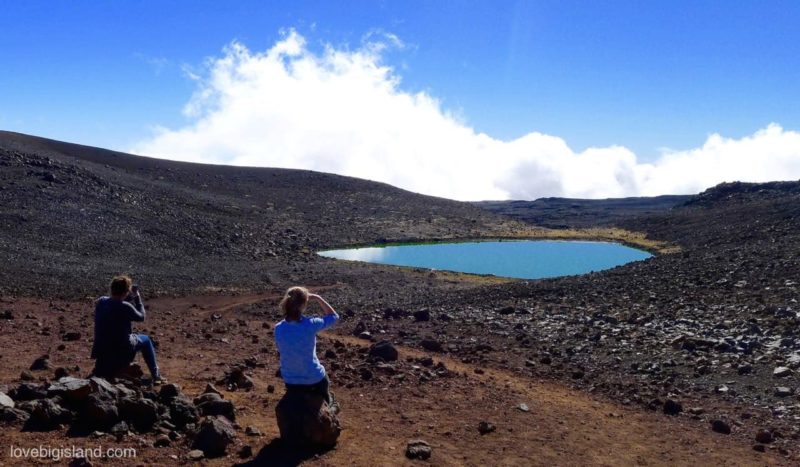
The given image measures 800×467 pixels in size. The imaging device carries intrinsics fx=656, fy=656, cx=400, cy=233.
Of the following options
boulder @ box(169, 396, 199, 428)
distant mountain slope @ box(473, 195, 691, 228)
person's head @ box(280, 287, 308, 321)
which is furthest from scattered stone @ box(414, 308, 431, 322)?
distant mountain slope @ box(473, 195, 691, 228)

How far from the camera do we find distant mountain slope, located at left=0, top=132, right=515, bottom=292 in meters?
30.7

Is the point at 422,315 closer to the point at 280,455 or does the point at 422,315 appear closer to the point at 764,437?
the point at 764,437

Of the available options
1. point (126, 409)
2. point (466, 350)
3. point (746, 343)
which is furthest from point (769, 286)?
point (126, 409)

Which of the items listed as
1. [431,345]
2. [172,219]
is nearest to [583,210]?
[172,219]

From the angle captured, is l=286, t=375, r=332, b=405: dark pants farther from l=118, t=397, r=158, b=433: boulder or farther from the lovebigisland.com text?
the lovebigisland.com text

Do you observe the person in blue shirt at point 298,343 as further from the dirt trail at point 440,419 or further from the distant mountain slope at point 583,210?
the distant mountain slope at point 583,210

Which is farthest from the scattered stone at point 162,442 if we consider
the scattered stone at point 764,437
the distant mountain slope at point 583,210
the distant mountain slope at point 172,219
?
the distant mountain slope at point 583,210

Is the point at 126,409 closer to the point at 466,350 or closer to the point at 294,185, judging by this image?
the point at 466,350

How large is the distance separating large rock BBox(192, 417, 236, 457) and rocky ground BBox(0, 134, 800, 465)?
15 centimetres

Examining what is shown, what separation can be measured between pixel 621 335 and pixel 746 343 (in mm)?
2864

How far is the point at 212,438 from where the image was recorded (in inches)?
292

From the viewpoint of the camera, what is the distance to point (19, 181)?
4075cm

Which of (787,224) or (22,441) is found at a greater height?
(787,224)

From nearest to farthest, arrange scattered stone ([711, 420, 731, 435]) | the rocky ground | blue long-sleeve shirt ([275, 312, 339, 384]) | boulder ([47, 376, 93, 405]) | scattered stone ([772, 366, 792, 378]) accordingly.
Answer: boulder ([47, 376, 93, 405]) → blue long-sleeve shirt ([275, 312, 339, 384]) → the rocky ground → scattered stone ([711, 420, 731, 435]) → scattered stone ([772, 366, 792, 378])
